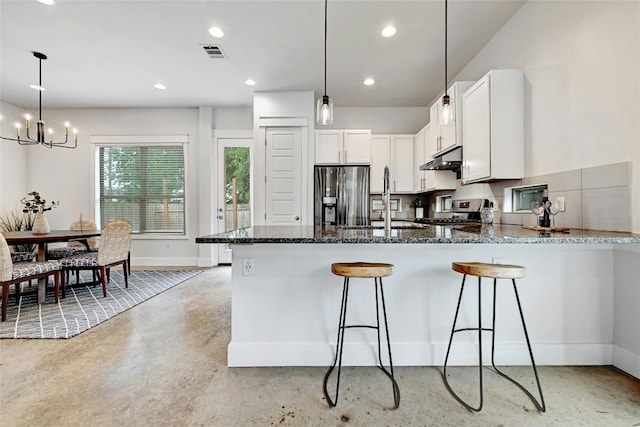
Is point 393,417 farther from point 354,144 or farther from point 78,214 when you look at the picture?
point 78,214

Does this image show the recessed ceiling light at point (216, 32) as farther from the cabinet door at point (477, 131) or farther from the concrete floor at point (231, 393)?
the concrete floor at point (231, 393)

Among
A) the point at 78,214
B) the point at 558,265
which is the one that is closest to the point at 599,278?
the point at 558,265

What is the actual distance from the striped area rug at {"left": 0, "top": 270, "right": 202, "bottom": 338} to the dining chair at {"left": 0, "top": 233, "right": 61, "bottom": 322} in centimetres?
17

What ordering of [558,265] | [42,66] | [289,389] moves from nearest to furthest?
[289,389] < [558,265] < [42,66]

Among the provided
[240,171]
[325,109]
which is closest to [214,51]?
[325,109]

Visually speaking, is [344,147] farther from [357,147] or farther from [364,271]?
[364,271]

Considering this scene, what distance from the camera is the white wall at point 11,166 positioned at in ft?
16.3

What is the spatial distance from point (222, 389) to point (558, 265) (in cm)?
230

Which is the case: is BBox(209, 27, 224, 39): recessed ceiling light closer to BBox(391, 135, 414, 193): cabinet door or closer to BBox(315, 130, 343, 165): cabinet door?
BBox(315, 130, 343, 165): cabinet door

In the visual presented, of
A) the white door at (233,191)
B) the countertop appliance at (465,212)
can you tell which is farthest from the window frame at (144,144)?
the countertop appliance at (465,212)

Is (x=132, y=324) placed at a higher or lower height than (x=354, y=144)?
lower

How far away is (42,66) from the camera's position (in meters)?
3.75

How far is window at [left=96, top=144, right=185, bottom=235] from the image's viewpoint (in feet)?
18.1

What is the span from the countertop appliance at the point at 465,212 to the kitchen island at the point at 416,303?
136cm
